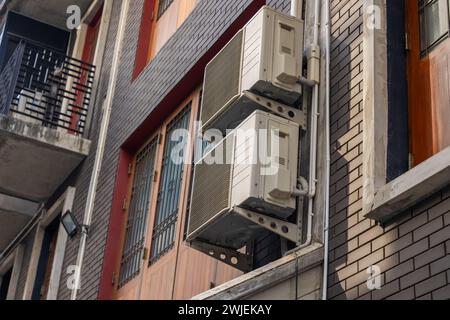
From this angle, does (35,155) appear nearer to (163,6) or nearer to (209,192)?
(163,6)

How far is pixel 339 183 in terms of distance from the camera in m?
6.95

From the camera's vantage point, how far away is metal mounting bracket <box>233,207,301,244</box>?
22.8ft

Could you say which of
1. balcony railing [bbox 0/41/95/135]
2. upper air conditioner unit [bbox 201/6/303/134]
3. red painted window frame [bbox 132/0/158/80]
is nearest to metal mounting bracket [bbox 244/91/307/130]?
upper air conditioner unit [bbox 201/6/303/134]

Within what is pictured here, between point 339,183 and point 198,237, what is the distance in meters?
1.20

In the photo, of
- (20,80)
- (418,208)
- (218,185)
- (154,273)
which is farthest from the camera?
(20,80)

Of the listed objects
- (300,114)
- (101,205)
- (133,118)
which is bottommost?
(300,114)

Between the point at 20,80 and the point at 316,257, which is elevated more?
the point at 20,80

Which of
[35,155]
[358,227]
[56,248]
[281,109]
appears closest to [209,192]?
[281,109]

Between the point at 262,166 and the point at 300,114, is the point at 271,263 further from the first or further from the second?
the point at 300,114

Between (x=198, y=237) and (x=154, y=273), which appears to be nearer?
(x=198, y=237)

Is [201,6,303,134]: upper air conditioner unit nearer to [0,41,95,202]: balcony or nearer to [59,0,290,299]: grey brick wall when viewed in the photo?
[59,0,290,299]: grey brick wall

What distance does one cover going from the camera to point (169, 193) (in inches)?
402

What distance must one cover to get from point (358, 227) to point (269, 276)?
68 cm

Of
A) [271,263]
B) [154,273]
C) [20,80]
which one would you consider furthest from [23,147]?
[271,263]
